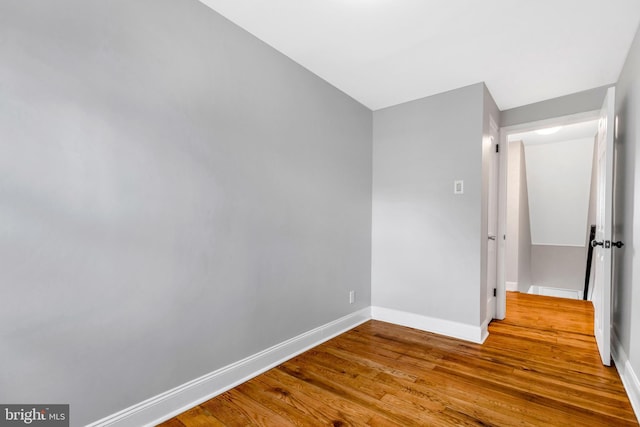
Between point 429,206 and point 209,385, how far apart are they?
250 centimetres

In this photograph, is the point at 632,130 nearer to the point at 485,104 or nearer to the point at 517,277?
the point at 485,104

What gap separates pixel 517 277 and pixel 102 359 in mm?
5489

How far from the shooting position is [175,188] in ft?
5.66

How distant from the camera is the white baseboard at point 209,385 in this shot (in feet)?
5.06

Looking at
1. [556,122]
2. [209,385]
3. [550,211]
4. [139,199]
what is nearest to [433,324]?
[209,385]

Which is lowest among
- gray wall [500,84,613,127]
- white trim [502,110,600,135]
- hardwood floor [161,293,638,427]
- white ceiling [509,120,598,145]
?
hardwood floor [161,293,638,427]

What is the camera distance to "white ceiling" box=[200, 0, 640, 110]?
6.11 feet

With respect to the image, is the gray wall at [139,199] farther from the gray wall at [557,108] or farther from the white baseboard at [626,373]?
the gray wall at [557,108]

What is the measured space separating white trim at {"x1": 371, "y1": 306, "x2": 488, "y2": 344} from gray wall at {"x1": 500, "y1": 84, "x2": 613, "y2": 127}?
2268 millimetres

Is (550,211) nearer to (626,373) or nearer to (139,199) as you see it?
(626,373)

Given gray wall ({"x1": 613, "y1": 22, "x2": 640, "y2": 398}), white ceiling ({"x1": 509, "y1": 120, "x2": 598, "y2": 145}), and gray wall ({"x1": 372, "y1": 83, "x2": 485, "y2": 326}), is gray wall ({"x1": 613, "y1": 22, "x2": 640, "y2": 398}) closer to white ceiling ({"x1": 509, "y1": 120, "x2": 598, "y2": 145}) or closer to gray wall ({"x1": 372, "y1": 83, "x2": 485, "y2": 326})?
gray wall ({"x1": 372, "y1": 83, "x2": 485, "y2": 326})

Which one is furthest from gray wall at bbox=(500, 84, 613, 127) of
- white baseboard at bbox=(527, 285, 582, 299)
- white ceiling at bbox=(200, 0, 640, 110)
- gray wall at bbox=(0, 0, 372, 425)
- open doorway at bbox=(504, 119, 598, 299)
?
white baseboard at bbox=(527, 285, 582, 299)

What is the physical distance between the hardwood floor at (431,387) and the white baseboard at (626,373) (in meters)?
0.05

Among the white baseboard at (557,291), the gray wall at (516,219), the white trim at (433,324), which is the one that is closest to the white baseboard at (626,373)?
the white trim at (433,324)
